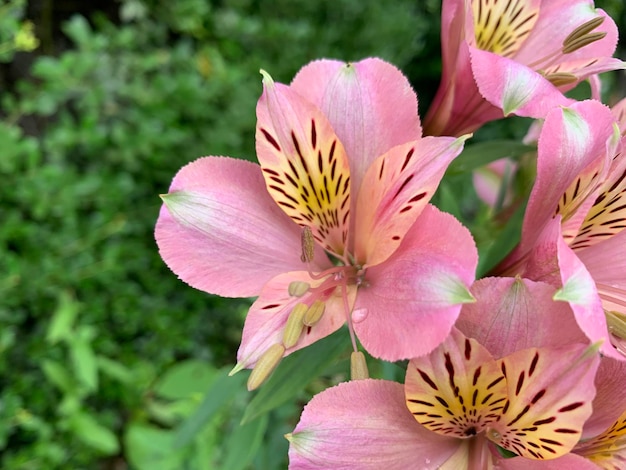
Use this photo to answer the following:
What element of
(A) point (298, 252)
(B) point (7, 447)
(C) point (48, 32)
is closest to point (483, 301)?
(A) point (298, 252)

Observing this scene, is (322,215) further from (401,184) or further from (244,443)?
(244,443)

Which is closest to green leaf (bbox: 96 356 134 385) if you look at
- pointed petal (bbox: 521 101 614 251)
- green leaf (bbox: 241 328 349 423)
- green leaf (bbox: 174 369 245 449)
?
green leaf (bbox: 174 369 245 449)

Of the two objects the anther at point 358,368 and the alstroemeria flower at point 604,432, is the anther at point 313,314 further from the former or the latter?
the alstroemeria flower at point 604,432

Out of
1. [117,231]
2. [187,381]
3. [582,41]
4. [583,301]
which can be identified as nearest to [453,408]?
[583,301]

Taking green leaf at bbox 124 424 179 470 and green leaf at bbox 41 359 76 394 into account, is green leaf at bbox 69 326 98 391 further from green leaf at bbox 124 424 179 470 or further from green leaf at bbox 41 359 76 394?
green leaf at bbox 124 424 179 470

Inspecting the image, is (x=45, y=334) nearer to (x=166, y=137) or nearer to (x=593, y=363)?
(x=166, y=137)

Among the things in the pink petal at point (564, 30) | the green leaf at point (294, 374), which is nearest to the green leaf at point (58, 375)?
the green leaf at point (294, 374)
